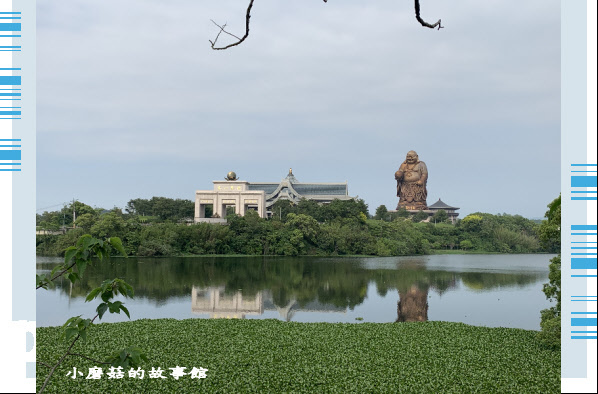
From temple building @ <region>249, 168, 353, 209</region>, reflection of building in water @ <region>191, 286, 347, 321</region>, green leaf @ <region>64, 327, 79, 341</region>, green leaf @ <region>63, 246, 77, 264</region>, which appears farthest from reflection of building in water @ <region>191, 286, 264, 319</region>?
temple building @ <region>249, 168, 353, 209</region>

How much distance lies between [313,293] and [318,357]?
7279 mm

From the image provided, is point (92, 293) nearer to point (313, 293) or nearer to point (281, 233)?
point (313, 293)

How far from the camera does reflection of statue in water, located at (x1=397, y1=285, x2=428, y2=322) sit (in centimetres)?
1006

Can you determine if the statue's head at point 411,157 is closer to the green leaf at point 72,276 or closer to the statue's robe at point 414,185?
the statue's robe at point 414,185

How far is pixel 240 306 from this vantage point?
35.7ft

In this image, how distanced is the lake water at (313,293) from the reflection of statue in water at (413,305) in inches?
0.9

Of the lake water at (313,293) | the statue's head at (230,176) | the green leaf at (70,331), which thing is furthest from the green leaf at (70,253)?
the statue's head at (230,176)

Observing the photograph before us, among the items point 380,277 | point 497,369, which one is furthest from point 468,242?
point 497,369

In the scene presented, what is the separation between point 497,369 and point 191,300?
7.77 meters

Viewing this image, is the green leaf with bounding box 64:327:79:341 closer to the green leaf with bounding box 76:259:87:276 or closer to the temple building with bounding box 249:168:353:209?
the green leaf with bounding box 76:259:87:276

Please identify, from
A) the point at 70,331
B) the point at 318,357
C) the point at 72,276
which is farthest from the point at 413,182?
the point at 70,331

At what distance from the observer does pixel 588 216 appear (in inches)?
41.0

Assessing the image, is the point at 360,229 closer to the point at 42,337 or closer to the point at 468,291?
the point at 468,291

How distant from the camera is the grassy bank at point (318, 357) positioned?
16.0 feet
